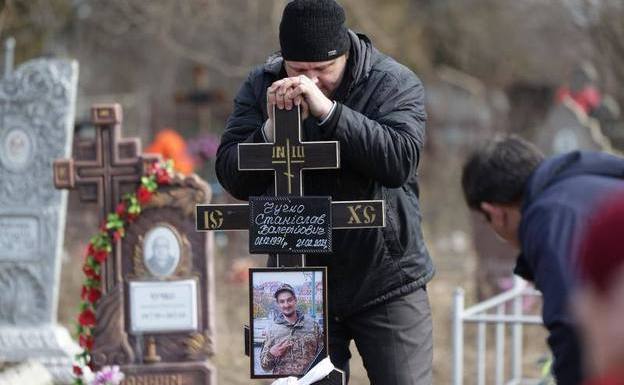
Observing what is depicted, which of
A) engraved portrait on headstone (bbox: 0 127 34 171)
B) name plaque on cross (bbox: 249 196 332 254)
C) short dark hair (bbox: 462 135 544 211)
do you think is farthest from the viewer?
engraved portrait on headstone (bbox: 0 127 34 171)

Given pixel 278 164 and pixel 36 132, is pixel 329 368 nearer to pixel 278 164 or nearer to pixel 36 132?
pixel 278 164

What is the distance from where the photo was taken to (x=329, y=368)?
3.58 metres

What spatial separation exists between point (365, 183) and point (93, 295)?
2.79 meters

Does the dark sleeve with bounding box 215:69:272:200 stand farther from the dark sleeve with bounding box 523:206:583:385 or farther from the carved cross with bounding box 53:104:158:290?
the carved cross with bounding box 53:104:158:290

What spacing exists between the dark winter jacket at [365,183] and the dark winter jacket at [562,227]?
833 mm

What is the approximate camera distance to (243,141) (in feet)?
12.4

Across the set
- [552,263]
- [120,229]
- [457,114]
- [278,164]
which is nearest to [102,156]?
[120,229]

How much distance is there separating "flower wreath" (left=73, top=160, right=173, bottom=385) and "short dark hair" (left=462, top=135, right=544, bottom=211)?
10.3ft

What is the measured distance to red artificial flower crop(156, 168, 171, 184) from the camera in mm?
5961

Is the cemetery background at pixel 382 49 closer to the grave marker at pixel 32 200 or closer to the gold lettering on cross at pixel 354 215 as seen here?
the grave marker at pixel 32 200

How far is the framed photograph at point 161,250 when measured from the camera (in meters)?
5.98

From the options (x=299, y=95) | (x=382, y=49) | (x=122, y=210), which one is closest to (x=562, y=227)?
(x=299, y=95)

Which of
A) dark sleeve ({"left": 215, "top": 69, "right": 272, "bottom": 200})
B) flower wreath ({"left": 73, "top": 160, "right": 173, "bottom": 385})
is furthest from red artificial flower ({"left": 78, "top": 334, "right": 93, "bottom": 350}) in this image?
dark sleeve ({"left": 215, "top": 69, "right": 272, "bottom": 200})

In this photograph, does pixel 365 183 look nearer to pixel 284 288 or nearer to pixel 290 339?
pixel 284 288
